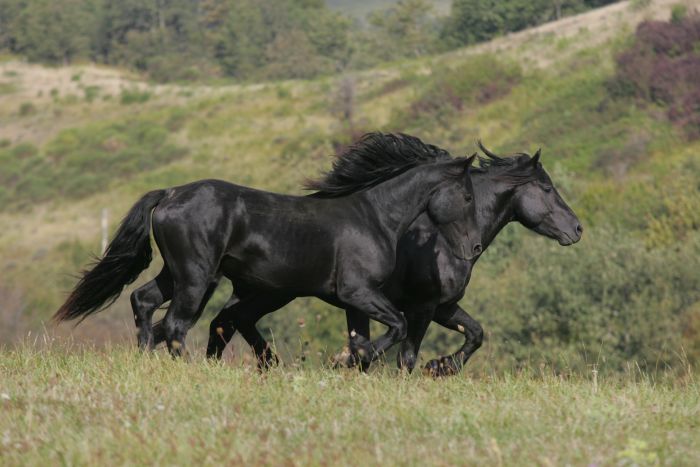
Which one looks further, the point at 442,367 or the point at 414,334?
the point at 414,334

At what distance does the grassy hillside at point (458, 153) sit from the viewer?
33219 millimetres

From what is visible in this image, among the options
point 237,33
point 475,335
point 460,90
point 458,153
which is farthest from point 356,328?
point 237,33

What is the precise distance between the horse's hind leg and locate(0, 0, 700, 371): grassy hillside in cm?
1270

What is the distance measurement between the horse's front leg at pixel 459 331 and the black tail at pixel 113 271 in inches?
98.2

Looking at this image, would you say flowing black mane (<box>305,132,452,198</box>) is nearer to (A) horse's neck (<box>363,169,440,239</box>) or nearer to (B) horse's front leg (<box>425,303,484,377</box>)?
(A) horse's neck (<box>363,169,440,239</box>)

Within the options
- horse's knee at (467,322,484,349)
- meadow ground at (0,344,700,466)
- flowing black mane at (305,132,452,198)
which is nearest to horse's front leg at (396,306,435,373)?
horse's knee at (467,322,484,349)

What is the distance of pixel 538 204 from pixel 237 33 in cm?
11096

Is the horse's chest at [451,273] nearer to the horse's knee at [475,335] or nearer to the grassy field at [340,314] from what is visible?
the horse's knee at [475,335]

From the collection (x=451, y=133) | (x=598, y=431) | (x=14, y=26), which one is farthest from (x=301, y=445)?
(x=14, y=26)

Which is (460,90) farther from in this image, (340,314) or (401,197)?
(401,197)

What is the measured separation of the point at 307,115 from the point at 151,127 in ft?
44.1

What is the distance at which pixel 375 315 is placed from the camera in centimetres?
831

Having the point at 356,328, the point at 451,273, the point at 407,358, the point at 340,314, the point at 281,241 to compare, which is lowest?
the point at 340,314

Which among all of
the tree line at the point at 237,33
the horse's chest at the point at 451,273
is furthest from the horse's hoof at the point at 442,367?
the tree line at the point at 237,33
